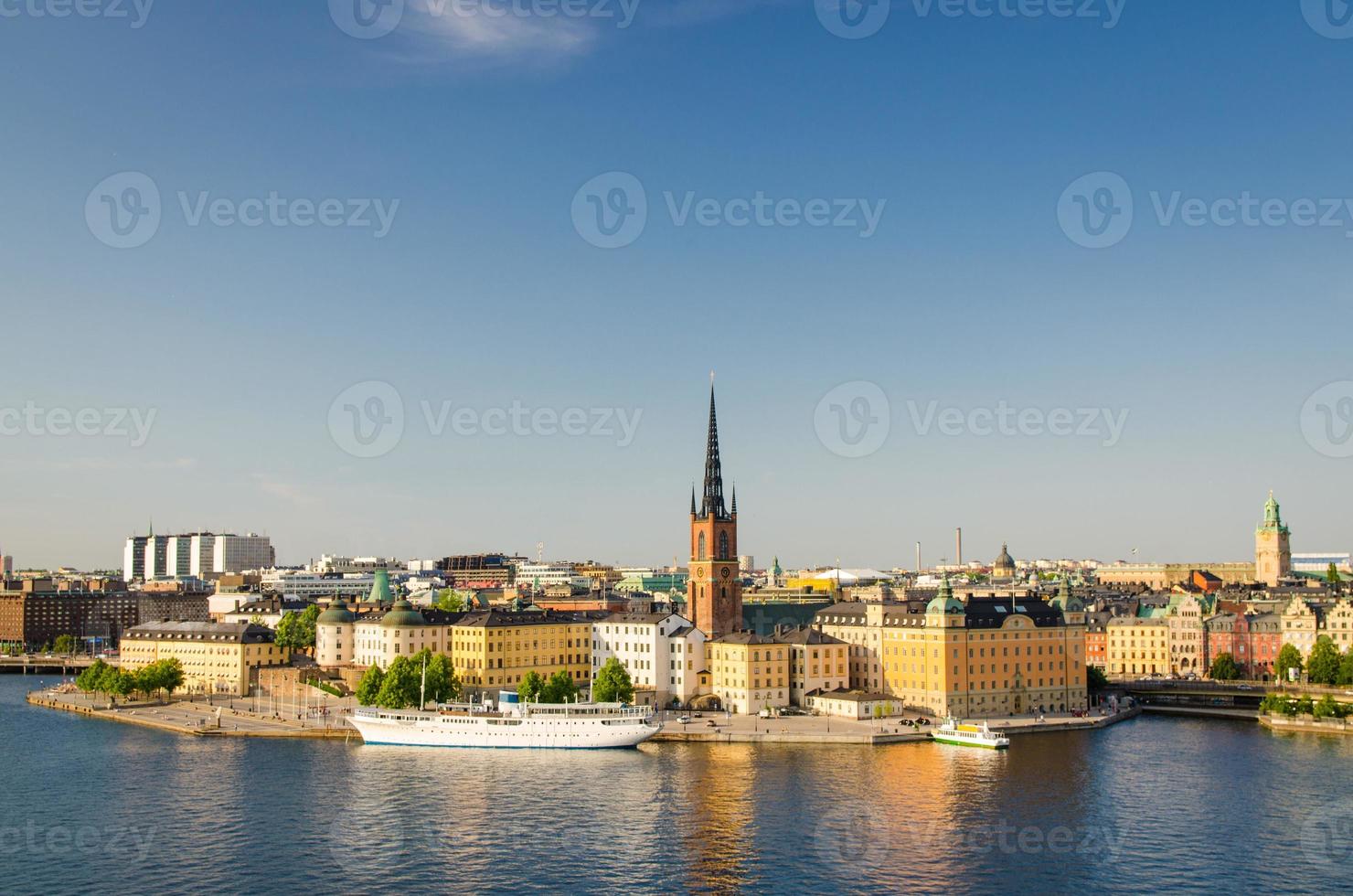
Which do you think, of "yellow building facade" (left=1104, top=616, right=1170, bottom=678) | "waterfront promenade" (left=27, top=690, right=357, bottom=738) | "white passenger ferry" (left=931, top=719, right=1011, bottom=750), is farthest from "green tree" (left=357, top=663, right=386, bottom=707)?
"yellow building facade" (left=1104, top=616, right=1170, bottom=678)

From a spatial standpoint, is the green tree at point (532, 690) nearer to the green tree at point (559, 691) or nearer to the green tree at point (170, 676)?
the green tree at point (559, 691)

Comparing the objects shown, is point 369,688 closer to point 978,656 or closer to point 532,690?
point 532,690

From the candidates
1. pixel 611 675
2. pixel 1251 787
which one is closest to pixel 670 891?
pixel 1251 787

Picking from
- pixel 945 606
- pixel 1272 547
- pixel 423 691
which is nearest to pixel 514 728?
pixel 423 691

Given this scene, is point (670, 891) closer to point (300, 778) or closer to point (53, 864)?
point (53, 864)

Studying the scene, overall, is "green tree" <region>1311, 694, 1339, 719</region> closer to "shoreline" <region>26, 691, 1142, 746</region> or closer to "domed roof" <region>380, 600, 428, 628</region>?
"shoreline" <region>26, 691, 1142, 746</region>

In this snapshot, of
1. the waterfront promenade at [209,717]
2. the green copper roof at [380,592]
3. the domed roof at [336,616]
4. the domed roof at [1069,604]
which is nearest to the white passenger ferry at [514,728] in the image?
the waterfront promenade at [209,717]
